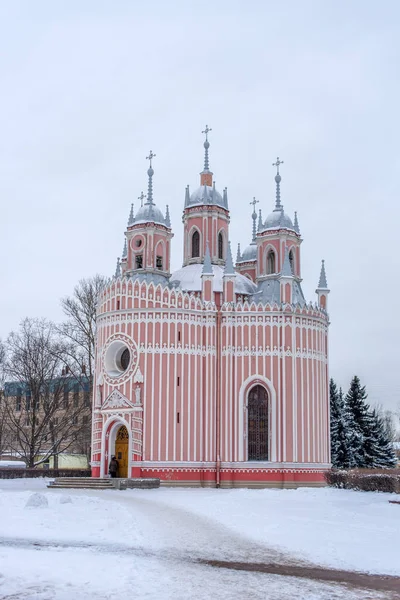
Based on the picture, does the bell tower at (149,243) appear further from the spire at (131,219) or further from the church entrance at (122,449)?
the church entrance at (122,449)

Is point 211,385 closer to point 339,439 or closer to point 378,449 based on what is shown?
point 339,439

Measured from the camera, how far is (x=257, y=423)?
3538 centimetres

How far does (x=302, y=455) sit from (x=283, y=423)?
1.74m

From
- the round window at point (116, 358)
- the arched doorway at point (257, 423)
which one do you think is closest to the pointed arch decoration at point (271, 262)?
the arched doorway at point (257, 423)

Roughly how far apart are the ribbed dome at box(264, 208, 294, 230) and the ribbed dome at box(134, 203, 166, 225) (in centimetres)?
581

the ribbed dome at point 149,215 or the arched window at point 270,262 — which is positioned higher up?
the ribbed dome at point 149,215

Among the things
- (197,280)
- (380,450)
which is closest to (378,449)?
(380,450)

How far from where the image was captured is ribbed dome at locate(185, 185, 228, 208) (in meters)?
42.1

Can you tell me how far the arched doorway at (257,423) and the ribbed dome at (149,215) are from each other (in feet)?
36.5

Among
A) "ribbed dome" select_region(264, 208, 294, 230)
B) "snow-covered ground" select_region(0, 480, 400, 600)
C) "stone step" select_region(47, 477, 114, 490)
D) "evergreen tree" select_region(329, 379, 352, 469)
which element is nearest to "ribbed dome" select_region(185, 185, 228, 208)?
"ribbed dome" select_region(264, 208, 294, 230)

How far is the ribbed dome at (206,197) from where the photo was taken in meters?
42.1

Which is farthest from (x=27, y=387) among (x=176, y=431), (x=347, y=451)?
(x=347, y=451)

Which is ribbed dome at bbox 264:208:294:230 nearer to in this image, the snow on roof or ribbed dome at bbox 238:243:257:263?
the snow on roof

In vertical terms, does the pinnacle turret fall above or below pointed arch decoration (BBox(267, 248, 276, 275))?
above
